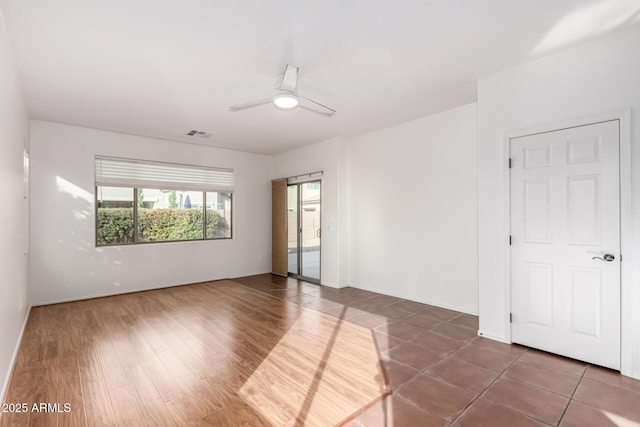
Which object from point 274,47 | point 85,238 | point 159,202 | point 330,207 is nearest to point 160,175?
point 159,202

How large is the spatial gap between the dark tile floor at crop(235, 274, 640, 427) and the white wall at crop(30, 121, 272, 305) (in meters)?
3.95

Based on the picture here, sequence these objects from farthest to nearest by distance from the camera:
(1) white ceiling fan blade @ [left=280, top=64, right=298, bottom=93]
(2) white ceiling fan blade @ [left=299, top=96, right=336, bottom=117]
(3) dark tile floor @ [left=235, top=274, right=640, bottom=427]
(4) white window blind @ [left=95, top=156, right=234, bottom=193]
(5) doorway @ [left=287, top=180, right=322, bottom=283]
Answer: (5) doorway @ [left=287, top=180, right=322, bottom=283] → (4) white window blind @ [left=95, top=156, right=234, bottom=193] → (2) white ceiling fan blade @ [left=299, top=96, right=336, bottom=117] → (1) white ceiling fan blade @ [left=280, top=64, right=298, bottom=93] → (3) dark tile floor @ [left=235, top=274, right=640, bottom=427]

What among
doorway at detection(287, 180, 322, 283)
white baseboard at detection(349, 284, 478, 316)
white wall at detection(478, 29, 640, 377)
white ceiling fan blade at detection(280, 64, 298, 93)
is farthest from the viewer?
doorway at detection(287, 180, 322, 283)

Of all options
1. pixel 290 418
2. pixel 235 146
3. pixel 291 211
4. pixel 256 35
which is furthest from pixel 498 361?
pixel 235 146

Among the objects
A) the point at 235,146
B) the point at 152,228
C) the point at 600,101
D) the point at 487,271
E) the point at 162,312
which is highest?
the point at 235,146

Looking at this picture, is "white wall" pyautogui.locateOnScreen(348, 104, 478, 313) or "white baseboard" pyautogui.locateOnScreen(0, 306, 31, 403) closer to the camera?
"white baseboard" pyautogui.locateOnScreen(0, 306, 31, 403)

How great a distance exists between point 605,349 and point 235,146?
6267 mm

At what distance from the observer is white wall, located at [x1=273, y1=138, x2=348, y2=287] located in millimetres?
5828

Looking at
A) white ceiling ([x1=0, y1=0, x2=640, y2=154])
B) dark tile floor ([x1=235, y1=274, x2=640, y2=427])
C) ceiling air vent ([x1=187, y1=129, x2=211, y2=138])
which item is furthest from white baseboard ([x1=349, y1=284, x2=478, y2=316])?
ceiling air vent ([x1=187, y1=129, x2=211, y2=138])

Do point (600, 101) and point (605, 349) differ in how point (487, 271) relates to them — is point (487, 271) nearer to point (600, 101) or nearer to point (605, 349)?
point (605, 349)

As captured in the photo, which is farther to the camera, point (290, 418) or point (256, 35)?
point (256, 35)

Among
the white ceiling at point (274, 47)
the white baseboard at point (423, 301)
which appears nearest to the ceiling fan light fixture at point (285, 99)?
the white ceiling at point (274, 47)

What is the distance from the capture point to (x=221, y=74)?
328cm

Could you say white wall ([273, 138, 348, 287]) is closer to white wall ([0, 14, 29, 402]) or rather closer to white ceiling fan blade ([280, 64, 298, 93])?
white ceiling fan blade ([280, 64, 298, 93])
